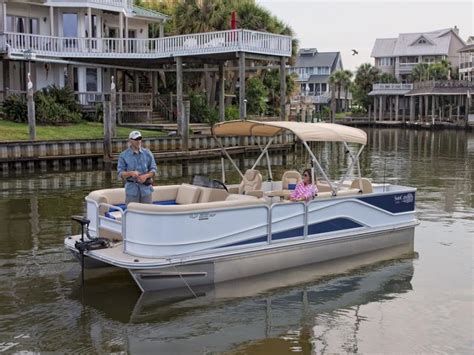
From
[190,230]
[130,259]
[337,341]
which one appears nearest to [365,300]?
[337,341]

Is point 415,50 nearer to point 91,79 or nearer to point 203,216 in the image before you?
point 91,79

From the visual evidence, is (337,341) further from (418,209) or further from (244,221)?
(418,209)

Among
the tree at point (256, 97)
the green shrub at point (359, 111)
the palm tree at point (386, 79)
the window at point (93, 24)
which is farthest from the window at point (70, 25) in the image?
the green shrub at point (359, 111)

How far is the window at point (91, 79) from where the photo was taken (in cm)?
4134

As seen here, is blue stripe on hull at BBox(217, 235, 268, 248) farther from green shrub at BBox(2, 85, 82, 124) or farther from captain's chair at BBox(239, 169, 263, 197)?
green shrub at BBox(2, 85, 82, 124)

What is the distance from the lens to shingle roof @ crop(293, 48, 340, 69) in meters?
118

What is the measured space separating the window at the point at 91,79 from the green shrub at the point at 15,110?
765 centimetres

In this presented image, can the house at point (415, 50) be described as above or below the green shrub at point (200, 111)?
above

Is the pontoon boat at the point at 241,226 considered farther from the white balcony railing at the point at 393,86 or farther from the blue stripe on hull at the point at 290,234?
the white balcony railing at the point at 393,86

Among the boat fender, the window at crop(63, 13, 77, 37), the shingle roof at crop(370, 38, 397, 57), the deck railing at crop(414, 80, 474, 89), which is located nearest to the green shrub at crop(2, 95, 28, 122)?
the window at crop(63, 13, 77, 37)

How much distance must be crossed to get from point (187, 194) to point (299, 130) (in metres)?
2.42

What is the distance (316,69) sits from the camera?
11950 centimetres

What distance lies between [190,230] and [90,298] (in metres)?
1.98

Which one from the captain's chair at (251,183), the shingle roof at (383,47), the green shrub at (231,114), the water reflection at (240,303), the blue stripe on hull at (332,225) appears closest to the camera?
the water reflection at (240,303)
